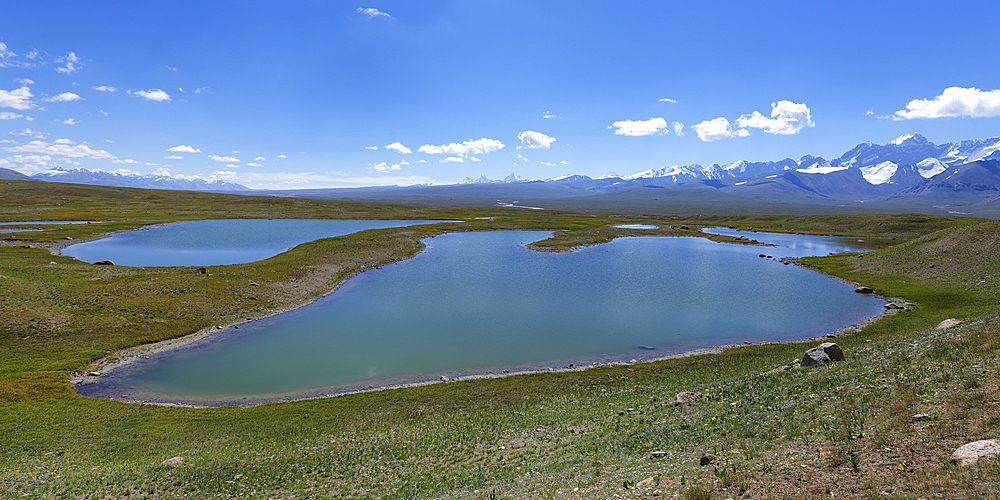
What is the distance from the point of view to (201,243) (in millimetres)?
104375

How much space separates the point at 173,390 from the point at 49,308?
23.7 metres

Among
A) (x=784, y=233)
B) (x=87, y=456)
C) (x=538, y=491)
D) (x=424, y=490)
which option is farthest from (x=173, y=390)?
(x=784, y=233)

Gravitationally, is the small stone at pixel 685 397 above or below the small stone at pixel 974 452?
below

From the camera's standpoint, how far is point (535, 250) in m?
108

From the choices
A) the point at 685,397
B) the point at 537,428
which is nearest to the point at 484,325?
the point at 537,428

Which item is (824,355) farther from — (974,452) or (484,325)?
(484,325)

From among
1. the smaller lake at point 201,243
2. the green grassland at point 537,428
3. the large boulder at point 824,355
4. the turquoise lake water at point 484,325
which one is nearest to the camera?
the green grassland at point 537,428

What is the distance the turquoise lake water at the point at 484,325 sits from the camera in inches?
1383

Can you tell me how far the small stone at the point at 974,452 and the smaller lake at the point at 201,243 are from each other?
91.5 meters

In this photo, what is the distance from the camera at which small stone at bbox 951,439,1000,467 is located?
36.9 ft

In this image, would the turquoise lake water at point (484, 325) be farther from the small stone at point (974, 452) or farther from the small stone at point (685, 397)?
the small stone at point (974, 452)

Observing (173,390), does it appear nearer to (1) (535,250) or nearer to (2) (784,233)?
(1) (535,250)

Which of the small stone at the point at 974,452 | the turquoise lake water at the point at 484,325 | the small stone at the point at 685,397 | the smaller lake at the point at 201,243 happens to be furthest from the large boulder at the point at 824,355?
the smaller lake at the point at 201,243

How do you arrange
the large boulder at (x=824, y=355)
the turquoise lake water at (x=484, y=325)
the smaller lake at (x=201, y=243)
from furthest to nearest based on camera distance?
the smaller lake at (x=201, y=243) < the turquoise lake water at (x=484, y=325) < the large boulder at (x=824, y=355)
